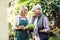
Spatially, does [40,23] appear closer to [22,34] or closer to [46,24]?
[46,24]

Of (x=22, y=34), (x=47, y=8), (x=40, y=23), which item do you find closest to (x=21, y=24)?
(x=22, y=34)

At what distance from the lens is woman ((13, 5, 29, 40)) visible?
7.25 feet

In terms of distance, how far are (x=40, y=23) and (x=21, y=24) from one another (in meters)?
0.25

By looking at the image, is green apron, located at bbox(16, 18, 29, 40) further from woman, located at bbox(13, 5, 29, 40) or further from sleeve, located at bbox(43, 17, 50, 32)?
sleeve, located at bbox(43, 17, 50, 32)

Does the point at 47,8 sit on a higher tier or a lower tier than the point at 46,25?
higher

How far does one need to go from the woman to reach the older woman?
0.12m

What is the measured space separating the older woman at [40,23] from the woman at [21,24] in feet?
0.39

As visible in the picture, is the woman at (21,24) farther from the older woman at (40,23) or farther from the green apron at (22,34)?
the older woman at (40,23)

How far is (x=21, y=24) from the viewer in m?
2.22

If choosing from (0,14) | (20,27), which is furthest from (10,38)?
(0,14)

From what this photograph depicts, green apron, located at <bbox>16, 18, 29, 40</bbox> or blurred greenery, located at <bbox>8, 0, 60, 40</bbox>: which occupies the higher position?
blurred greenery, located at <bbox>8, 0, 60, 40</bbox>

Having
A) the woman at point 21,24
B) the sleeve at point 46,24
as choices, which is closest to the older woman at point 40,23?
the sleeve at point 46,24

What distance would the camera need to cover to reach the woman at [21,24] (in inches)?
87.0

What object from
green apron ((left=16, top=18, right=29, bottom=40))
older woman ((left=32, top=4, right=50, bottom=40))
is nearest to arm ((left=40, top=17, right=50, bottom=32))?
older woman ((left=32, top=4, right=50, bottom=40))
